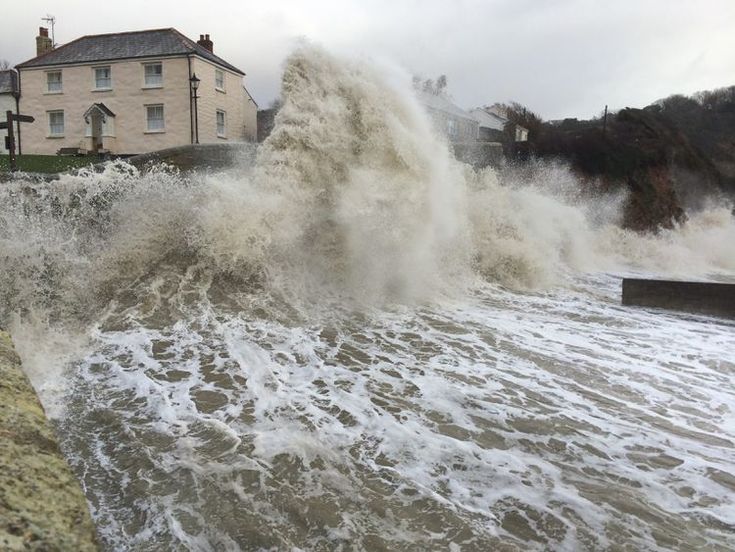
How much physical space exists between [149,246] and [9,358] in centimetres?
596

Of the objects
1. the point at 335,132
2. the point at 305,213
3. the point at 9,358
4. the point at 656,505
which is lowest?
the point at 656,505

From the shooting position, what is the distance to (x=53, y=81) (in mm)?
29297

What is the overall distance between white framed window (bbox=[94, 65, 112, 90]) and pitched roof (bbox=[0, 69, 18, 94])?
5311 mm

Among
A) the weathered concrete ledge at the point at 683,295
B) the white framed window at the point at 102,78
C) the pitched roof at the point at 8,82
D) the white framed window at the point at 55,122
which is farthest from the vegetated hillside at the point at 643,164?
the pitched roof at the point at 8,82

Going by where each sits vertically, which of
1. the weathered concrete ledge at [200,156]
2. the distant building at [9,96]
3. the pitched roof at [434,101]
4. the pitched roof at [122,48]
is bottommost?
the weathered concrete ledge at [200,156]

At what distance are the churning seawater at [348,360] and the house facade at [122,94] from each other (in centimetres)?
1947

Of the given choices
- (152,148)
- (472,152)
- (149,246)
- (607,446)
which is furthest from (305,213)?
(152,148)

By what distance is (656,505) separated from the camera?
11.0ft

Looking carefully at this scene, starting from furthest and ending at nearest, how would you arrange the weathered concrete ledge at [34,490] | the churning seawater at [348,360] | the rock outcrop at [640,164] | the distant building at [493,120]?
the distant building at [493,120] < the rock outcrop at [640,164] < the churning seawater at [348,360] < the weathered concrete ledge at [34,490]

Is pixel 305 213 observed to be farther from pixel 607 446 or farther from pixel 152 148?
pixel 152 148

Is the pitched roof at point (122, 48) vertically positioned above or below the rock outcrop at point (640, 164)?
above

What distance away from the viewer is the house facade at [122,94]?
91.2ft

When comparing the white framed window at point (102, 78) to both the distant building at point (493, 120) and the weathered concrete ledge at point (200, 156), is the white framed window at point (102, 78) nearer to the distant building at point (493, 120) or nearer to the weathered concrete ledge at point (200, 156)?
the weathered concrete ledge at point (200, 156)

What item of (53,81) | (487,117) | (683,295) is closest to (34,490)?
(683,295)
